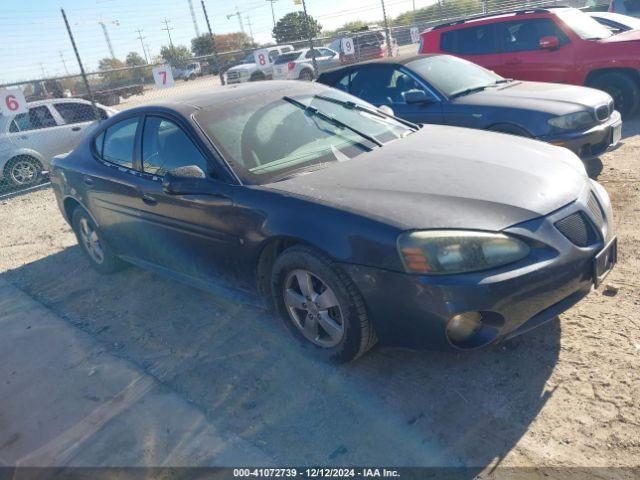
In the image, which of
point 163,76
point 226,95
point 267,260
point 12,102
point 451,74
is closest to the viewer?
point 267,260

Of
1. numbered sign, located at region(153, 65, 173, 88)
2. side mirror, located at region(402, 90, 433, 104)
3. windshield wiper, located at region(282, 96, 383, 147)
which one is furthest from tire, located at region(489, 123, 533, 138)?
numbered sign, located at region(153, 65, 173, 88)

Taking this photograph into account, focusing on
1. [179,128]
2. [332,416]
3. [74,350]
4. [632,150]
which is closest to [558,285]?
[332,416]

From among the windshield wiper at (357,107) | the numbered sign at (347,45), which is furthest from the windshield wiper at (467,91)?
the numbered sign at (347,45)

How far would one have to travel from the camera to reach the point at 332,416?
2.78 m

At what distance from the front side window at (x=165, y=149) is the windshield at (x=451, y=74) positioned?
3556 mm

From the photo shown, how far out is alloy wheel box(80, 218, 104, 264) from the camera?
202 inches

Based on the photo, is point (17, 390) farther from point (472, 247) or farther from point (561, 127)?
point (561, 127)

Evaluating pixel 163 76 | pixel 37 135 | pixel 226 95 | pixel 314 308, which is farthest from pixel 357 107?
pixel 163 76

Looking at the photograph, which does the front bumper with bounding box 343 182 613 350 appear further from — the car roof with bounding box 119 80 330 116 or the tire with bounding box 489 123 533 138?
the tire with bounding box 489 123 533 138

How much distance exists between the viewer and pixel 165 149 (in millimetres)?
3904

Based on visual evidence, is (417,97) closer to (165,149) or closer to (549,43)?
(549,43)

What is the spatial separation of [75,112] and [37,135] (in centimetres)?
96

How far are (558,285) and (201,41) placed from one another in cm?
4283

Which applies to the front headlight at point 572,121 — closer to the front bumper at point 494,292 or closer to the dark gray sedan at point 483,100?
the dark gray sedan at point 483,100
